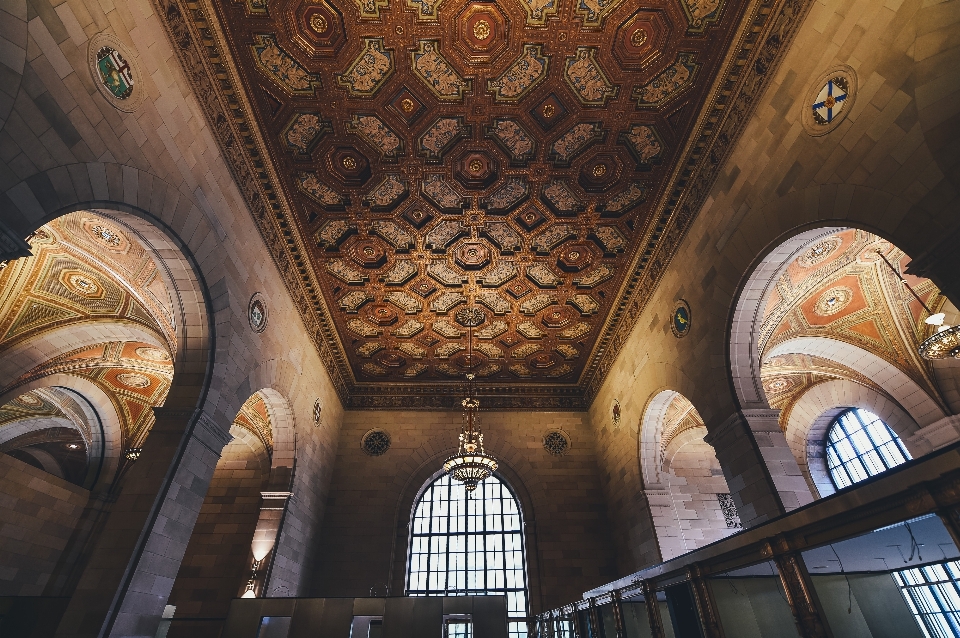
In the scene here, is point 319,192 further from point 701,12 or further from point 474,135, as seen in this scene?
point 701,12

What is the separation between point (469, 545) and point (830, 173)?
10.6 metres

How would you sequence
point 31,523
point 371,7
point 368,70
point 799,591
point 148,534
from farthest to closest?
point 31,523
point 368,70
point 371,7
point 148,534
point 799,591

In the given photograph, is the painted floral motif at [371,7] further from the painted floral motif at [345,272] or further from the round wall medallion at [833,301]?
the round wall medallion at [833,301]

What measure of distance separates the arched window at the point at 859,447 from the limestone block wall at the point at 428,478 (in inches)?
236

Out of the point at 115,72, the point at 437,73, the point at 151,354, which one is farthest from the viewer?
the point at 151,354

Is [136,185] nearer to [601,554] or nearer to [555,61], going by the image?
[555,61]

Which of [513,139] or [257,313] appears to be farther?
[257,313]

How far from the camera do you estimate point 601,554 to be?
10.9 m

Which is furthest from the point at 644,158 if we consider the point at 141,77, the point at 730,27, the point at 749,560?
the point at 141,77

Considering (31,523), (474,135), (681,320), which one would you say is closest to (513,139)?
(474,135)

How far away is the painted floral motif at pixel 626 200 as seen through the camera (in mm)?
8023

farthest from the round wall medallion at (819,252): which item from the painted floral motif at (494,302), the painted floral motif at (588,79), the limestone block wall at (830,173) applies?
the painted floral motif at (494,302)

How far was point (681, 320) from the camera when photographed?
7836 millimetres

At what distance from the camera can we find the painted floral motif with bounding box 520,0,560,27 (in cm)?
583
